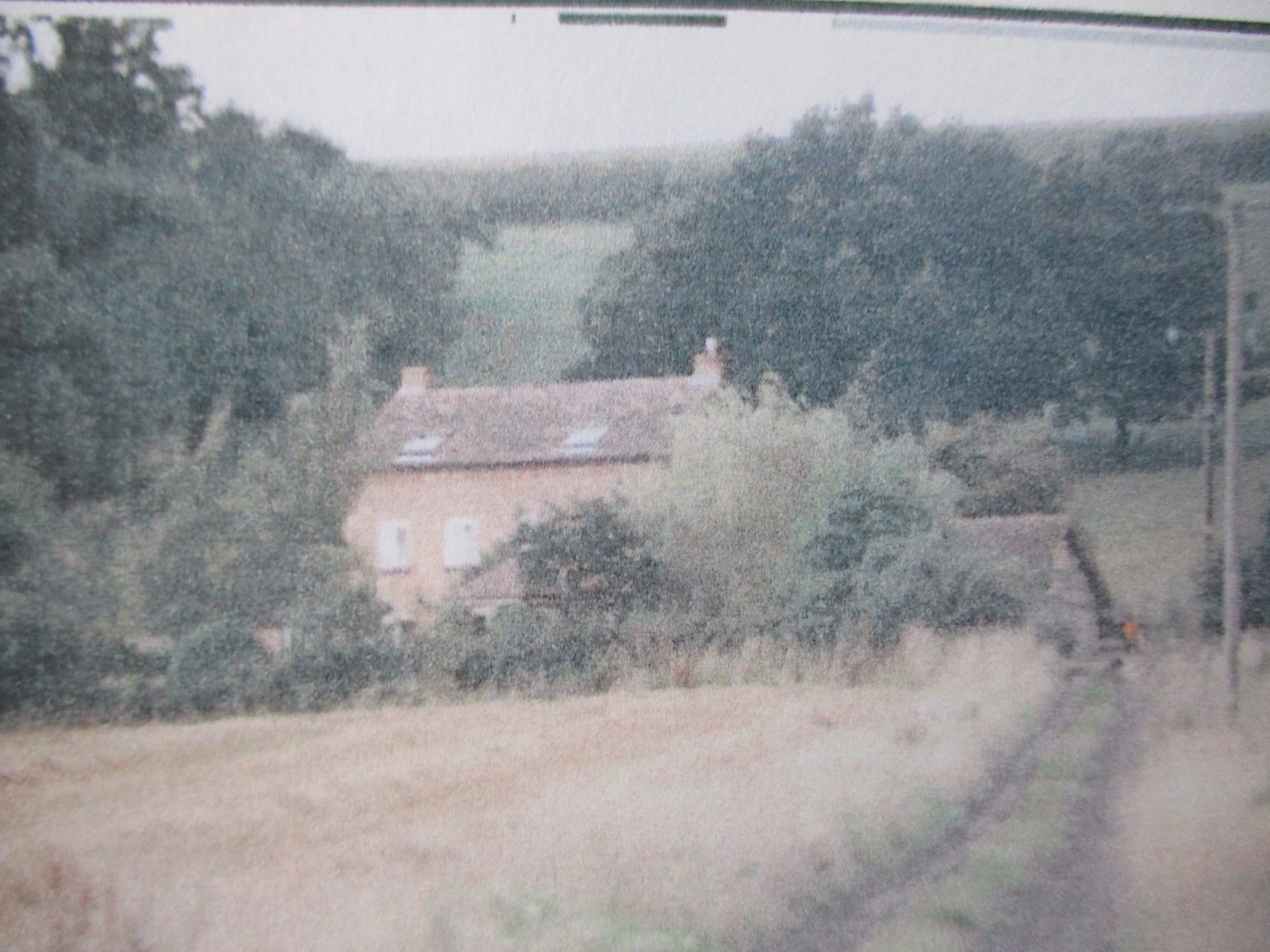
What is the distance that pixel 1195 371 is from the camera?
10.8 ft

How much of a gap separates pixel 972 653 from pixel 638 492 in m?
1.06

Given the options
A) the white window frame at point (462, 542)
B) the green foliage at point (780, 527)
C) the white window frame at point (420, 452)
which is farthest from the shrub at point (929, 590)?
the white window frame at point (420, 452)

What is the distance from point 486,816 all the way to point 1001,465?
177 centimetres

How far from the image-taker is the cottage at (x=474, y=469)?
9.50 ft

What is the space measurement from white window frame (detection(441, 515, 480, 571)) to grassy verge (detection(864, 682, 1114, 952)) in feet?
4.68

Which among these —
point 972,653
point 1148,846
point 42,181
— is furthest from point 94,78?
point 1148,846

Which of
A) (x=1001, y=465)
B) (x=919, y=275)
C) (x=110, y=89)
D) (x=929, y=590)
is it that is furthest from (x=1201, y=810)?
(x=110, y=89)

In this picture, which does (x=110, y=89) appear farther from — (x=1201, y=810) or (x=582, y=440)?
(x=1201, y=810)

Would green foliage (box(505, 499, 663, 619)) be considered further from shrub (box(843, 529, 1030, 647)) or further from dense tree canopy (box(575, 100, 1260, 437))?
shrub (box(843, 529, 1030, 647))

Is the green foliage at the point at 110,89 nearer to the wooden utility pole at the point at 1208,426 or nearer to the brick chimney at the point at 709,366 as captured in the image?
the brick chimney at the point at 709,366

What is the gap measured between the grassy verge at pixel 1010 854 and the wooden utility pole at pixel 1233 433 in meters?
0.46

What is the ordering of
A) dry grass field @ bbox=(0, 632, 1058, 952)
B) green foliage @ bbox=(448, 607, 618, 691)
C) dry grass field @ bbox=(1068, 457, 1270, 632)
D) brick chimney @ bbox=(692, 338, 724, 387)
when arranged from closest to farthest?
dry grass field @ bbox=(0, 632, 1058, 952) < green foliage @ bbox=(448, 607, 618, 691) < brick chimney @ bbox=(692, 338, 724, 387) < dry grass field @ bbox=(1068, 457, 1270, 632)

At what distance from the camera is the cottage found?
2.90 meters

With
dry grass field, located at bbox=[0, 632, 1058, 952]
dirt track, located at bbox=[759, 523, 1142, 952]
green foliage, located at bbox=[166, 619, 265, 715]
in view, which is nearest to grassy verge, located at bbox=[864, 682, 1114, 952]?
dirt track, located at bbox=[759, 523, 1142, 952]
